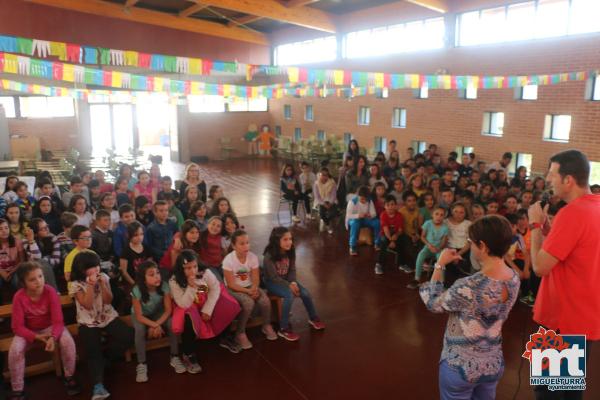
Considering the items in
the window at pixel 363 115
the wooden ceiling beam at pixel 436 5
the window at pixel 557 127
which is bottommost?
the window at pixel 557 127

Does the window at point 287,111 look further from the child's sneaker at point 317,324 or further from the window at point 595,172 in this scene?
the child's sneaker at point 317,324

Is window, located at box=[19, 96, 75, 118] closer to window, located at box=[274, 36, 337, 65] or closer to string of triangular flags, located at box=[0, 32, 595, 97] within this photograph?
window, located at box=[274, 36, 337, 65]

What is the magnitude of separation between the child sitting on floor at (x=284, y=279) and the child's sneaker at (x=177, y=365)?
0.94m

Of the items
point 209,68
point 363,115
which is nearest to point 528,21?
point 363,115

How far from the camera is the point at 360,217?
6777mm

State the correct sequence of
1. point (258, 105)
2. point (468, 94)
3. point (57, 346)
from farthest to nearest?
point (258, 105), point (468, 94), point (57, 346)

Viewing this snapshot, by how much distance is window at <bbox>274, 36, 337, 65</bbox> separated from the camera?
15.0 m

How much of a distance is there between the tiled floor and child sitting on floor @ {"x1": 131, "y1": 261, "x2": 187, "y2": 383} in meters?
0.11

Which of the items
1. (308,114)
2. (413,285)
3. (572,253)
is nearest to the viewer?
(572,253)

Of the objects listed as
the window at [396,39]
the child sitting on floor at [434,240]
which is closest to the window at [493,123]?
the window at [396,39]

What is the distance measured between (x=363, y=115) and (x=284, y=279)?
10.7m

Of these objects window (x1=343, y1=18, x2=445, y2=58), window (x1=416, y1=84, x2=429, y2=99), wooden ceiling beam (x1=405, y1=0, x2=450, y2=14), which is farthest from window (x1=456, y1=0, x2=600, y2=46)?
window (x1=416, y1=84, x2=429, y2=99)

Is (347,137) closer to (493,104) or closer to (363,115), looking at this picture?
(363,115)

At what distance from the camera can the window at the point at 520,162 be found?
9.82m
